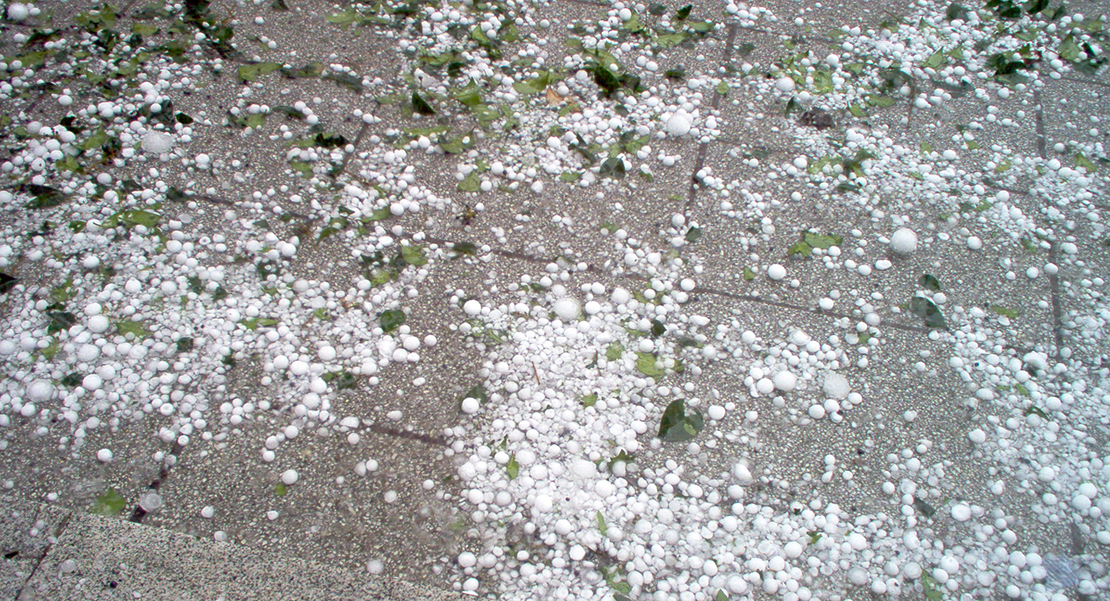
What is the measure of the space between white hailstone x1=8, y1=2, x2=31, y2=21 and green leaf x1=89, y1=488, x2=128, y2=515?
212 cm

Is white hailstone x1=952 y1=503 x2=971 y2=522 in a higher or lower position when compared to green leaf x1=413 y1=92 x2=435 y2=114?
lower

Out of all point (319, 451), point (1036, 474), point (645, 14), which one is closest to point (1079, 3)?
point (645, 14)

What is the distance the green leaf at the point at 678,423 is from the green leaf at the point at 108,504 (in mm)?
1283

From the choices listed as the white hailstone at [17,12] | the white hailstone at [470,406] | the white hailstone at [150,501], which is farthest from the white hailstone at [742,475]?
the white hailstone at [17,12]

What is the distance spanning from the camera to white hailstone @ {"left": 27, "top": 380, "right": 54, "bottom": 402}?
1832mm

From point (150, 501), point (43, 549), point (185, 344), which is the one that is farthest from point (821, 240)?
point (43, 549)

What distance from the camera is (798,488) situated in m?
1.78

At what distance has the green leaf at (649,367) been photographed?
196 cm

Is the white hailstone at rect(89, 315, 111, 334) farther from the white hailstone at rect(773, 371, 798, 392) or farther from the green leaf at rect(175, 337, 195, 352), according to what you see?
the white hailstone at rect(773, 371, 798, 392)

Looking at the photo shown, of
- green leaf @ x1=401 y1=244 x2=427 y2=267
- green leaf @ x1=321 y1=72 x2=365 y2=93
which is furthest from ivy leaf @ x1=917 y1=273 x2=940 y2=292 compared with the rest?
green leaf @ x1=321 y1=72 x2=365 y2=93

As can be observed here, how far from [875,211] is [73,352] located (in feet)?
7.83

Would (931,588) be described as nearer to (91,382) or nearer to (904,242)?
(904,242)

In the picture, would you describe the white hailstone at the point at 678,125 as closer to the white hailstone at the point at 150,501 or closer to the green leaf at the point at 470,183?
the green leaf at the point at 470,183

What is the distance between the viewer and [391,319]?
80.0 inches
